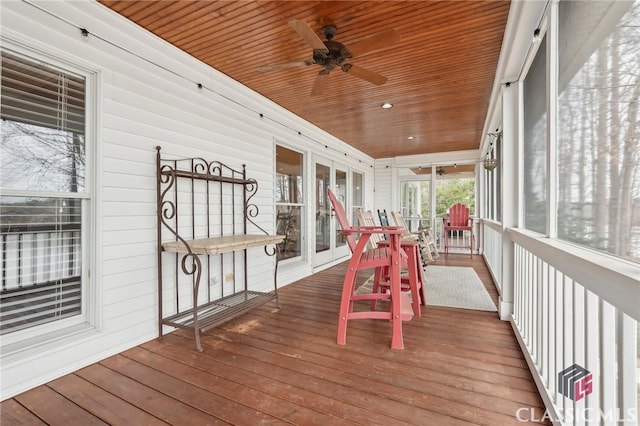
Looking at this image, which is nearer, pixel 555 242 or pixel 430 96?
pixel 555 242

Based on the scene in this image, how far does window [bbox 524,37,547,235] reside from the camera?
6.49ft

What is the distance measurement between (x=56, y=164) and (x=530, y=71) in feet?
11.5

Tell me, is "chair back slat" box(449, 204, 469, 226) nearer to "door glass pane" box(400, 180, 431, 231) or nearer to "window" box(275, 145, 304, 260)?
"door glass pane" box(400, 180, 431, 231)

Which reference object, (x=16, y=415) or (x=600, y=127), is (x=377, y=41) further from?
(x=16, y=415)

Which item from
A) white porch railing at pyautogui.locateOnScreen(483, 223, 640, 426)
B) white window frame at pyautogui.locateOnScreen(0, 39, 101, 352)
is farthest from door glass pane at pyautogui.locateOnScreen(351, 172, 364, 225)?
white window frame at pyautogui.locateOnScreen(0, 39, 101, 352)

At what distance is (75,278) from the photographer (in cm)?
203

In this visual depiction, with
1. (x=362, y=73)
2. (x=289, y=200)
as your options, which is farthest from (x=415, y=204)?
(x=362, y=73)

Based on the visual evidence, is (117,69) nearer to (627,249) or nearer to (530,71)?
(627,249)

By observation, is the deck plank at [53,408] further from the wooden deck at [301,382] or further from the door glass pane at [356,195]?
the door glass pane at [356,195]

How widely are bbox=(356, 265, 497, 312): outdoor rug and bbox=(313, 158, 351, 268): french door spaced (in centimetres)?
128

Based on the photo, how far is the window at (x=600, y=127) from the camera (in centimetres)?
95

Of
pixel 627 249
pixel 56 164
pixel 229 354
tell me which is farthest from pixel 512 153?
pixel 56 164

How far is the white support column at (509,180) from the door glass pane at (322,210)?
2.98 meters

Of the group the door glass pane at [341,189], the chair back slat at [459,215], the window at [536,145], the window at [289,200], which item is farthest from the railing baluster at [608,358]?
the chair back slat at [459,215]
